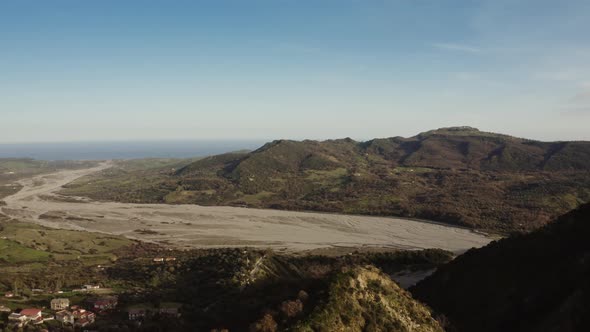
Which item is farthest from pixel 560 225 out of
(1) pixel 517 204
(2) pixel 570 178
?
(2) pixel 570 178

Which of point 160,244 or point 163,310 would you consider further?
point 160,244

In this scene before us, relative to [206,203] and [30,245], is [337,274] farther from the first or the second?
[206,203]

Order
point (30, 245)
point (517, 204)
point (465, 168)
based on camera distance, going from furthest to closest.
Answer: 1. point (465, 168)
2. point (517, 204)
3. point (30, 245)

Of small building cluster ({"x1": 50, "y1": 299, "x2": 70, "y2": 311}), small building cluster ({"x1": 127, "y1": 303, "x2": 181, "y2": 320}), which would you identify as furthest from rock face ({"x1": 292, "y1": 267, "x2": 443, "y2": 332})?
small building cluster ({"x1": 50, "y1": 299, "x2": 70, "y2": 311})

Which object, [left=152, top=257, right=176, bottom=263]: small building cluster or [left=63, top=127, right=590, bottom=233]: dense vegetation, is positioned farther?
[left=63, top=127, right=590, bottom=233]: dense vegetation

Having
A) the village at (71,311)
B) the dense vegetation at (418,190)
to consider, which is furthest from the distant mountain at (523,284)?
the dense vegetation at (418,190)

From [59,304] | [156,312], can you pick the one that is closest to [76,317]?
[59,304]

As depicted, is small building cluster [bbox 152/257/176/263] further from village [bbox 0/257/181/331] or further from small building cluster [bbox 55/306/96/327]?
small building cluster [bbox 55/306/96/327]
